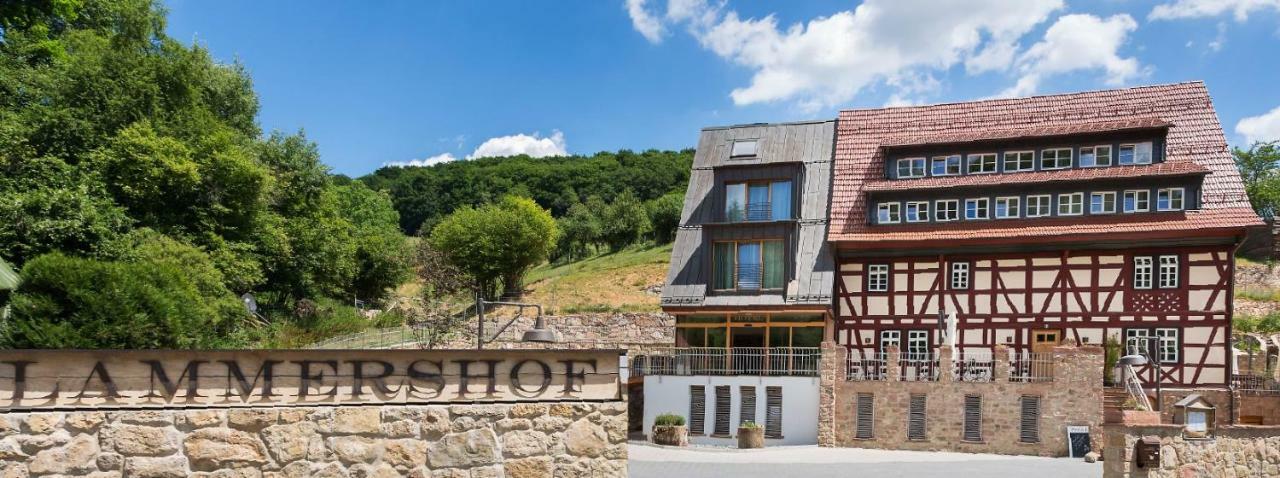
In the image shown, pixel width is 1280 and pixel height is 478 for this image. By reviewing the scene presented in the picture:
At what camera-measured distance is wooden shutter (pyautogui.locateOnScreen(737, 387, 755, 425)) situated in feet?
83.8

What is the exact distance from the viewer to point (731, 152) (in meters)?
29.8

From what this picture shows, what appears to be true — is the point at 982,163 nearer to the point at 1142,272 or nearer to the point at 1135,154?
the point at 1135,154

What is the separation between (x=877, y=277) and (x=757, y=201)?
4.10m

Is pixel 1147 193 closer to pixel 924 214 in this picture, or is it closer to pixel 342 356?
pixel 924 214

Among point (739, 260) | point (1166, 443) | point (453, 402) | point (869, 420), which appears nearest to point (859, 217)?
point (739, 260)

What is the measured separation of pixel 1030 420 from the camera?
2289 cm

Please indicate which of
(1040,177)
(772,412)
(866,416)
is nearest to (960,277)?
(1040,177)

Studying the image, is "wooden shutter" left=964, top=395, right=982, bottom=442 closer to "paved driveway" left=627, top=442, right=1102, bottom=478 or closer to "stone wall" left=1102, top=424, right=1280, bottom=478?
"paved driveway" left=627, top=442, right=1102, bottom=478

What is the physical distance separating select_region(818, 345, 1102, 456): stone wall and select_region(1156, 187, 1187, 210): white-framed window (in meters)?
6.06

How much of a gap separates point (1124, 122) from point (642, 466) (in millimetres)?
17370

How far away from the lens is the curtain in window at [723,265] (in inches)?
1119

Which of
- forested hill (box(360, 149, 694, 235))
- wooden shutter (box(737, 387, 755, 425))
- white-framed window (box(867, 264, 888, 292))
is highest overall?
forested hill (box(360, 149, 694, 235))

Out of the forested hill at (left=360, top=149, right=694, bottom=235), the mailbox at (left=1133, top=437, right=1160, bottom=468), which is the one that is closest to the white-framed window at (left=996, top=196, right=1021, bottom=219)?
the mailbox at (left=1133, top=437, right=1160, bottom=468)

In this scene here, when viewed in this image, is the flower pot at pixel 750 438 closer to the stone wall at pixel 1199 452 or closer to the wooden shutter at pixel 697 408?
the wooden shutter at pixel 697 408
